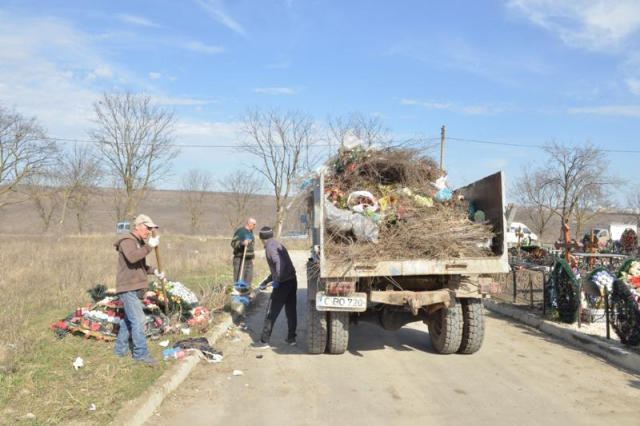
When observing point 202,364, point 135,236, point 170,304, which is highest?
point 135,236

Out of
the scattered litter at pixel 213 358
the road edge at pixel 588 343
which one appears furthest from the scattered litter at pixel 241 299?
the road edge at pixel 588 343

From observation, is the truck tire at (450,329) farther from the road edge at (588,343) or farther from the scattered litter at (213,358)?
the scattered litter at (213,358)

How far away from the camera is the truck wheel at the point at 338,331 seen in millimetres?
6547

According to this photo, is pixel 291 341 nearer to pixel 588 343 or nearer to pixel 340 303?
pixel 340 303

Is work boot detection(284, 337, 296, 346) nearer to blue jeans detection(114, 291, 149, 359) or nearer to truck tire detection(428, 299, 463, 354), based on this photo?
truck tire detection(428, 299, 463, 354)

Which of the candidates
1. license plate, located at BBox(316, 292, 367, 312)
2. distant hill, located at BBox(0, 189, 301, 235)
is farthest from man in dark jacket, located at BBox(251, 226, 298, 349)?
distant hill, located at BBox(0, 189, 301, 235)

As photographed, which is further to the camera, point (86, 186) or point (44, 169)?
point (86, 186)

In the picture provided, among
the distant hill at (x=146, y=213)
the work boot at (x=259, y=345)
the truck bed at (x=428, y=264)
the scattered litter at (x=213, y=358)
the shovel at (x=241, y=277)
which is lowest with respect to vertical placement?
the work boot at (x=259, y=345)

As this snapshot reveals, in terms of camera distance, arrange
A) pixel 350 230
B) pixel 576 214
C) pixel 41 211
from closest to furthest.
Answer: pixel 350 230 < pixel 576 214 < pixel 41 211

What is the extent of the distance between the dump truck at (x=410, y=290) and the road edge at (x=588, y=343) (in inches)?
66.4

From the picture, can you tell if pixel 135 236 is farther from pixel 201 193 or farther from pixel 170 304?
pixel 201 193

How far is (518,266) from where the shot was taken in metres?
11.5

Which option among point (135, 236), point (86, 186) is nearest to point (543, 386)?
point (135, 236)

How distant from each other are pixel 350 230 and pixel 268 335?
7.35 feet
